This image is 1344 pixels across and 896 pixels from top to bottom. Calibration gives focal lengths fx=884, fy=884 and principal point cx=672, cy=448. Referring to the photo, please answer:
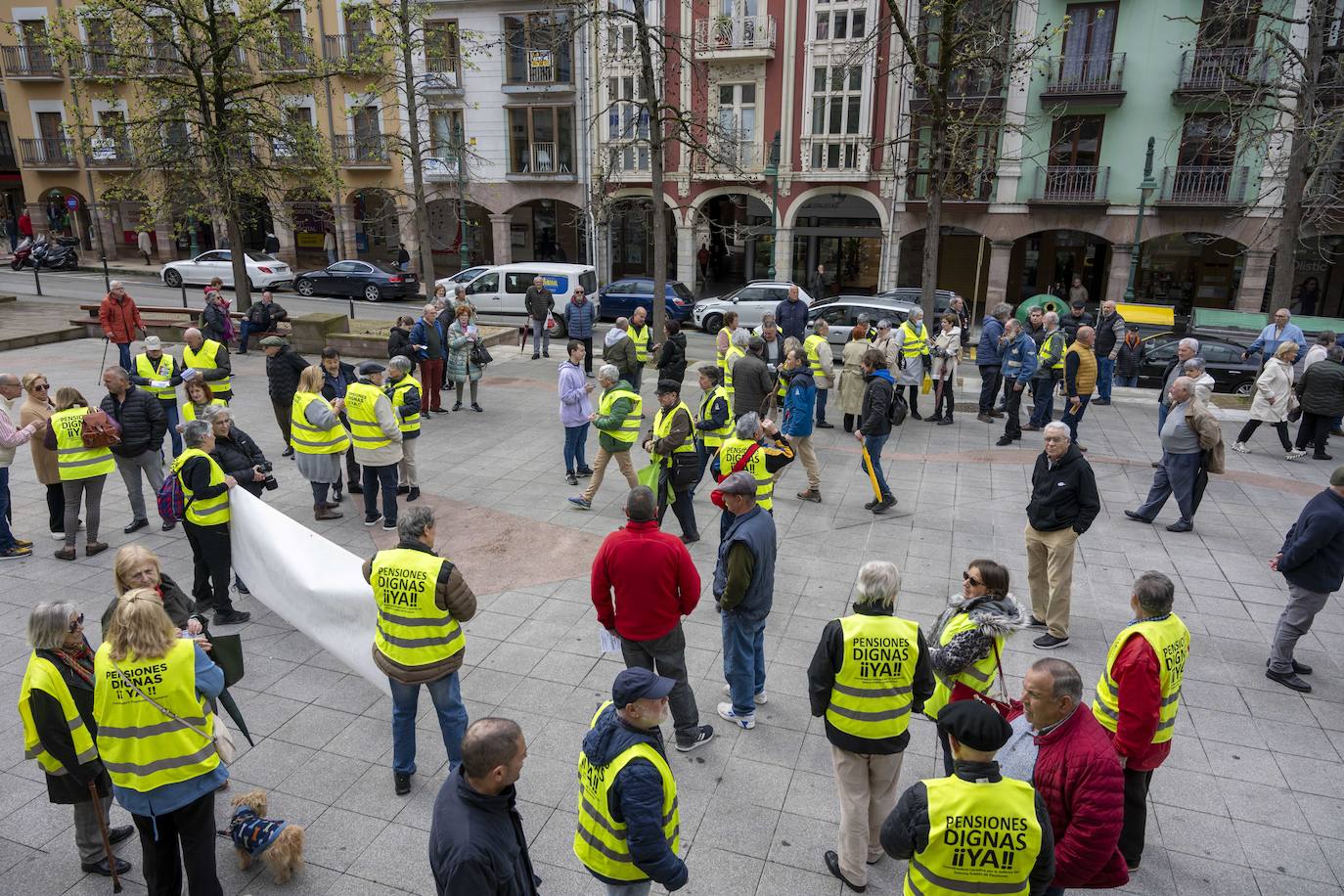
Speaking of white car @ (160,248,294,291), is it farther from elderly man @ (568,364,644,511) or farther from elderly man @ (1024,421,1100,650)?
elderly man @ (1024,421,1100,650)

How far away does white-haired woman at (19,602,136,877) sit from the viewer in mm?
4242

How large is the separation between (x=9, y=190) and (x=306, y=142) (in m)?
37.1

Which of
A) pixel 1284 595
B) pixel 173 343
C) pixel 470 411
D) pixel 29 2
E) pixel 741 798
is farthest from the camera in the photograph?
pixel 29 2

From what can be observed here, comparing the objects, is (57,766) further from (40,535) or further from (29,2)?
(29,2)

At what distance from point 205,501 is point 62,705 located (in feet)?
10.2

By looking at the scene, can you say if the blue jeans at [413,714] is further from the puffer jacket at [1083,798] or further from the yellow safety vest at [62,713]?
the puffer jacket at [1083,798]

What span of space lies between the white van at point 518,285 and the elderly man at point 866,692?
19.7m

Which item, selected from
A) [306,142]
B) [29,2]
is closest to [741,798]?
[306,142]

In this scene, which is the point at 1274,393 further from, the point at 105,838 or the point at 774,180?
the point at 774,180

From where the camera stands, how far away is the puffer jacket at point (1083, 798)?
3.55m

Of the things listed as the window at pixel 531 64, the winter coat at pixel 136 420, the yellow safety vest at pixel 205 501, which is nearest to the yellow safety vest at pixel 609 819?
the yellow safety vest at pixel 205 501

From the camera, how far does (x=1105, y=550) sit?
9508 mm

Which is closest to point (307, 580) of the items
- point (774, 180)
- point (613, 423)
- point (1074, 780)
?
point (613, 423)

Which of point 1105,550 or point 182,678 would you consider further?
point 1105,550
